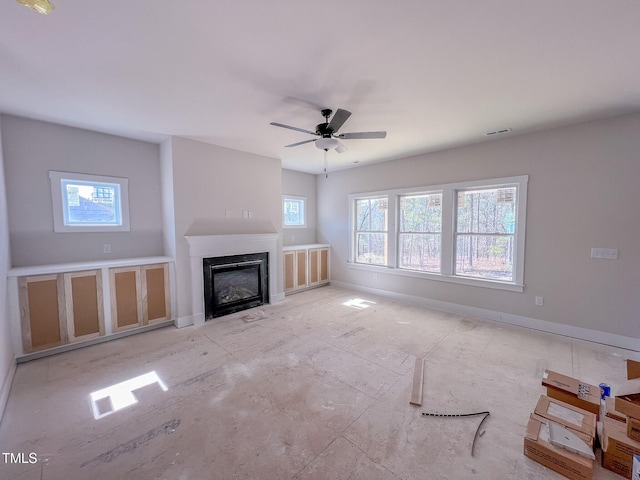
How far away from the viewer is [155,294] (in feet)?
12.2

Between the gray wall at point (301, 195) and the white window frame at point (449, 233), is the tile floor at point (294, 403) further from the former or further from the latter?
the gray wall at point (301, 195)

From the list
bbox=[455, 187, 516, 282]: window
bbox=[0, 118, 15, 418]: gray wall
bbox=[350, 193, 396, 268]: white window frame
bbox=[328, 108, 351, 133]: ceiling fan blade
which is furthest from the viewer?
bbox=[350, 193, 396, 268]: white window frame

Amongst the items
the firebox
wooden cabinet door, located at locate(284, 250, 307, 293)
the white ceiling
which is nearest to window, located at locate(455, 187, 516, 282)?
the white ceiling

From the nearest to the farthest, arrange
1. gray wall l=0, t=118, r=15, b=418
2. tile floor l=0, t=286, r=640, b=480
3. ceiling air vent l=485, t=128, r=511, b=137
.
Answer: tile floor l=0, t=286, r=640, b=480, gray wall l=0, t=118, r=15, b=418, ceiling air vent l=485, t=128, r=511, b=137

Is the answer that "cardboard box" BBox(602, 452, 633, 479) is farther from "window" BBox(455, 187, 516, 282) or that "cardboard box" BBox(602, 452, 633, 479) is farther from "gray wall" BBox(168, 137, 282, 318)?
"gray wall" BBox(168, 137, 282, 318)

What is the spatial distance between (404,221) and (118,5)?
4.73 meters

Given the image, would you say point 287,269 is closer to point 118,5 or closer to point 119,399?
point 119,399

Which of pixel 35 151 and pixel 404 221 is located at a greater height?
pixel 35 151

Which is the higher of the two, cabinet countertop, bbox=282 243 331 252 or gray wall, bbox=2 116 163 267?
gray wall, bbox=2 116 163 267

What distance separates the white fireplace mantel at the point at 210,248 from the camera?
3.95 metres

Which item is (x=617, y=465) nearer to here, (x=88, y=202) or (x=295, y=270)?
(x=295, y=270)

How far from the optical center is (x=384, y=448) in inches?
68.3

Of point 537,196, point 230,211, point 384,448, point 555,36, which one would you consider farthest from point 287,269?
point 555,36

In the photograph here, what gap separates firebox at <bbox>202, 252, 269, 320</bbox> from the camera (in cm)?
411
